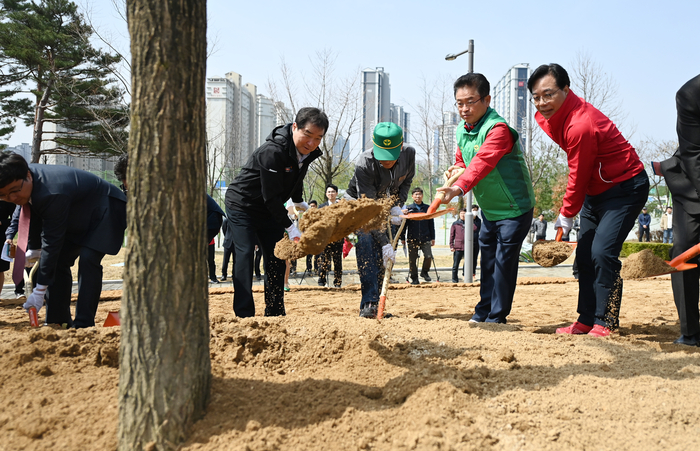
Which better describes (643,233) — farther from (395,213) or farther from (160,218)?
(160,218)

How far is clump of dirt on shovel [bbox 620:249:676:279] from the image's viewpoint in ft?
11.3

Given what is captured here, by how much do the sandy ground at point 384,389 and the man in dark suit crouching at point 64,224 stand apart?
2.35 ft

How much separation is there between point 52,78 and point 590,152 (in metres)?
19.7

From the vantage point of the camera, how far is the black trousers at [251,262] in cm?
394

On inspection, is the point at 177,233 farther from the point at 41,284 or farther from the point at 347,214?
the point at 41,284

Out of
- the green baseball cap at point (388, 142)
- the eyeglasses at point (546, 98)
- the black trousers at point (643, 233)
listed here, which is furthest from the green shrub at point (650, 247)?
the green baseball cap at point (388, 142)

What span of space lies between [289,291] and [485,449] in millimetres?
5775

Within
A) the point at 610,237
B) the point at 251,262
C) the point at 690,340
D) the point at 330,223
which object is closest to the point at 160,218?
the point at 330,223

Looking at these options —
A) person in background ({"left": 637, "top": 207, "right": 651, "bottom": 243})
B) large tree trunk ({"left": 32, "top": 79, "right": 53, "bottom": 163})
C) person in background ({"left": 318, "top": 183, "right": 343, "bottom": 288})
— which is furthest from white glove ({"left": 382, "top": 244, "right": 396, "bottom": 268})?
person in background ({"left": 637, "top": 207, "right": 651, "bottom": 243})

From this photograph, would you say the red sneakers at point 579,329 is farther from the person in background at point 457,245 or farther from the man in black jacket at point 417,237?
the person in background at point 457,245

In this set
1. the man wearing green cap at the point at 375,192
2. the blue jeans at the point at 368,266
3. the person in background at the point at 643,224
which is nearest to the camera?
the man wearing green cap at the point at 375,192

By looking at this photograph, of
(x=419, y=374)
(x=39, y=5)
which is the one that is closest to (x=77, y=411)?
(x=419, y=374)

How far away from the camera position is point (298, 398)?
7.32 ft

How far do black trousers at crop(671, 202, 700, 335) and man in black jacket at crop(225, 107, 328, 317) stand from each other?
281 cm
